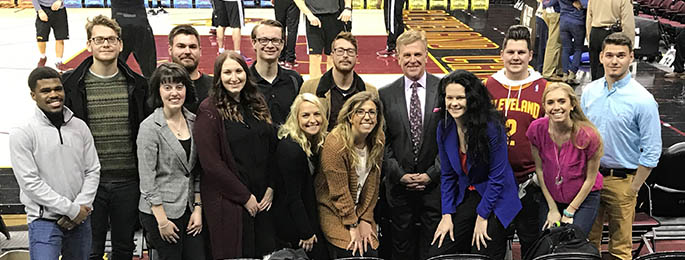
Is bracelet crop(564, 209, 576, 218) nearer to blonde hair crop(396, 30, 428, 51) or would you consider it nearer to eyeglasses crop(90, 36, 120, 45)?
blonde hair crop(396, 30, 428, 51)

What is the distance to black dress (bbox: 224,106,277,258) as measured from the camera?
4.20 metres

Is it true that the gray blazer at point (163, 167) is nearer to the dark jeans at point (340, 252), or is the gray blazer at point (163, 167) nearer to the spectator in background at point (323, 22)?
the dark jeans at point (340, 252)

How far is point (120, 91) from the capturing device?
4.45 metres

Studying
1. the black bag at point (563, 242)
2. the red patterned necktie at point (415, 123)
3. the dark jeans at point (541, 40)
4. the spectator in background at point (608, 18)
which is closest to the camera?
the black bag at point (563, 242)

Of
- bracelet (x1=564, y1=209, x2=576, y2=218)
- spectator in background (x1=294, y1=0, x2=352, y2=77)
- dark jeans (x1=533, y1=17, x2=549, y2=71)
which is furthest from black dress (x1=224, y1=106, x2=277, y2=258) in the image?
dark jeans (x1=533, y1=17, x2=549, y2=71)

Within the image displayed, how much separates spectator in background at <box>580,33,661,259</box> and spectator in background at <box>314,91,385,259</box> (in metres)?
1.38

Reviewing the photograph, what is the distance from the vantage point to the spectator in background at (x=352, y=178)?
4309mm

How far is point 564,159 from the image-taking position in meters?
4.41

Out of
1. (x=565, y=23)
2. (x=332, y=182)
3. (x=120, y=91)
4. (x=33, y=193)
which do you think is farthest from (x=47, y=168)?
(x=565, y=23)

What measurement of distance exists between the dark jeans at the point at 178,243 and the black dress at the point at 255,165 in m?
0.26

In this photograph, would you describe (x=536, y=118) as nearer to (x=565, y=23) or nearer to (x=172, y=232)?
(x=172, y=232)

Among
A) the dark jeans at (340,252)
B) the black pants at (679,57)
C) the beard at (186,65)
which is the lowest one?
the dark jeans at (340,252)

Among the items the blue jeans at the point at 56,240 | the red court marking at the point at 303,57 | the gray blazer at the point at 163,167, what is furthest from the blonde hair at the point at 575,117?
the red court marking at the point at 303,57

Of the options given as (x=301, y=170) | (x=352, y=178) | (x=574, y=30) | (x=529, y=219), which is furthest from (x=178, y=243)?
(x=574, y=30)
